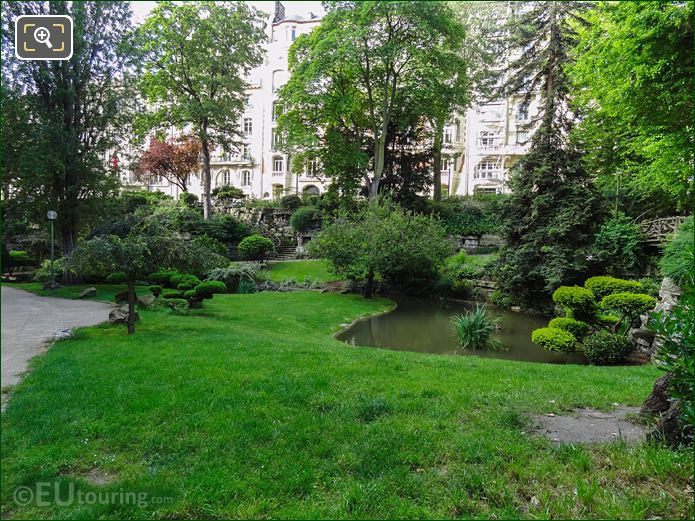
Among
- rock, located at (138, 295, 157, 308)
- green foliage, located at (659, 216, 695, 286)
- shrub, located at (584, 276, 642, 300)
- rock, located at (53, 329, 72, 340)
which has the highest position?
green foliage, located at (659, 216, 695, 286)

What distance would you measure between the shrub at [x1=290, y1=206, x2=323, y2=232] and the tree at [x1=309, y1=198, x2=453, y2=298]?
9748mm

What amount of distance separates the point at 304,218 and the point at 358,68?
9.66 m

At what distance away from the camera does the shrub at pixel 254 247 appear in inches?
964

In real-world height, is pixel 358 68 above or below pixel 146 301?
above

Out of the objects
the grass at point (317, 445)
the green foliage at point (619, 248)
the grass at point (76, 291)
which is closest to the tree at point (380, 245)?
the green foliage at point (619, 248)

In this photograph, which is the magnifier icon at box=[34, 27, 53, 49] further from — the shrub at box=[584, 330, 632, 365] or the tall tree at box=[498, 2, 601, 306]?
the tall tree at box=[498, 2, 601, 306]

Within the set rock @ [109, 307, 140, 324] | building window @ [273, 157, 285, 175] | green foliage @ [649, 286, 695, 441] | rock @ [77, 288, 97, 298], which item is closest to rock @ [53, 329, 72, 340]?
rock @ [109, 307, 140, 324]

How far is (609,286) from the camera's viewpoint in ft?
34.8

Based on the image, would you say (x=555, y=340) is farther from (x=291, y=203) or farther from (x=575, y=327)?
(x=291, y=203)

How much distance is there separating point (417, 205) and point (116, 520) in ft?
87.1

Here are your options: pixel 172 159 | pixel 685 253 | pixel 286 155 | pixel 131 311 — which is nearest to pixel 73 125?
pixel 131 311

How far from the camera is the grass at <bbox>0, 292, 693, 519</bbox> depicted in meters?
2.76

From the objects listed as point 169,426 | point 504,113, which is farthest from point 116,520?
point 504,113

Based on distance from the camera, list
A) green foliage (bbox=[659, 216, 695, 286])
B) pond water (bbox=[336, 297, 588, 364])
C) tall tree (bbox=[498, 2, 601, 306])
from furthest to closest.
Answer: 1. tall tree (bbox=[498, 2, 601, 306])
2. pond water (bbox=[336, 297, 588, 364])
3. green foliage (bbox=[659, 216, 695, 286])
